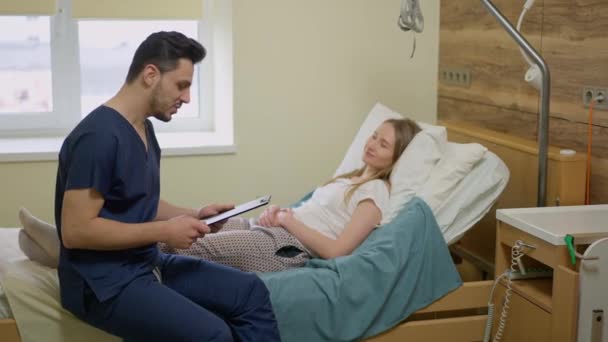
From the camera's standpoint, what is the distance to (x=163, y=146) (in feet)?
12.2

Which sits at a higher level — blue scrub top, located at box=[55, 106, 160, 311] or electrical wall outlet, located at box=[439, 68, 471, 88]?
electrical wall outlet, located at box=[439, 68, 471, 88]

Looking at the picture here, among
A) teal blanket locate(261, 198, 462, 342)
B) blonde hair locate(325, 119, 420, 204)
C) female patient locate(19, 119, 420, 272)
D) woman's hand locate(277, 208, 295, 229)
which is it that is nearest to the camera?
teal blanket locate(261, 198, 462, 342)

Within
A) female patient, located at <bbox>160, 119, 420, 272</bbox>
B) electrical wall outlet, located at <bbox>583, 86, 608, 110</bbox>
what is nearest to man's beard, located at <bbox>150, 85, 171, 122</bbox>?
female patient, located at <bbox>160, 119, 420, 272</bbox>

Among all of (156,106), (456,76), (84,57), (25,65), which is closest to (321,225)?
(156,106)

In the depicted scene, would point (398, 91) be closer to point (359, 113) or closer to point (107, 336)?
point (359, 113)

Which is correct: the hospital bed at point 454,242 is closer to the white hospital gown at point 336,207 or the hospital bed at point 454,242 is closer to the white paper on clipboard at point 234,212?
the white hospital gown at point 336,207

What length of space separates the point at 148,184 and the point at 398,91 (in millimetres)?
1943

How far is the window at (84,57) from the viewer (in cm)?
379

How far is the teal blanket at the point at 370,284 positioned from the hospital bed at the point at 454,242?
0.06m

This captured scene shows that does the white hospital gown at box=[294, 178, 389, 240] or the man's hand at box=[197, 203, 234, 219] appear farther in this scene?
the white hospital gown at box=[294, 178, 389, 240]

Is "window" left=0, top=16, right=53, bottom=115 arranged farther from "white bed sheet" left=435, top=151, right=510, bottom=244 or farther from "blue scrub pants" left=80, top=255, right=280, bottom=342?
"white bed sheet" left=435, top=151, right=510, bottom=244

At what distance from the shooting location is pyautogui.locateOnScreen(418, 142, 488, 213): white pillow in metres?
2.76

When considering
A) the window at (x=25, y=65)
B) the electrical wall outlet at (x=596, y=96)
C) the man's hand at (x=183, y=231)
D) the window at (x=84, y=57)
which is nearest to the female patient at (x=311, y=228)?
the man's hand at (x=183, y=231)

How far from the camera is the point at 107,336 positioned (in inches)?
92.9
